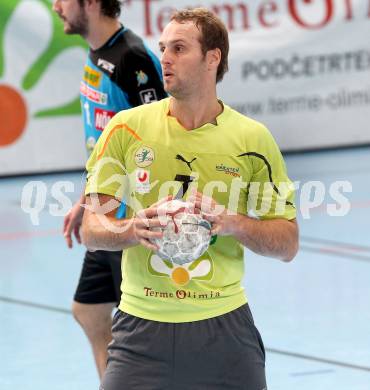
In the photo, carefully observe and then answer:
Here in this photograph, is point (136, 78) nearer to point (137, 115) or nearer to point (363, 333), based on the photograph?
point (137, 115)

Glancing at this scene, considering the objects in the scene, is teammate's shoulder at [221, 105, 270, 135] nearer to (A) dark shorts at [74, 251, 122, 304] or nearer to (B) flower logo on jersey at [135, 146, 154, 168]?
(B) flower logo on jersey at [135, 146, 154, 168]

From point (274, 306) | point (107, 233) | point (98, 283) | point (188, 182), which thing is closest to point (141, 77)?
point (98, 283)

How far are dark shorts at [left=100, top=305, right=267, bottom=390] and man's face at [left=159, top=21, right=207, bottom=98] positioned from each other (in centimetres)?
81

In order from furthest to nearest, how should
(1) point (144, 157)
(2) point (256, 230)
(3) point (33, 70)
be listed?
(3) point (33, 70) < (1) point (144, 157) < (2) point (256, 230)

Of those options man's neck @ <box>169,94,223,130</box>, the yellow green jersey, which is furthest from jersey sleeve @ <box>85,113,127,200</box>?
man's neck @ <box>169,94,223,130</box>

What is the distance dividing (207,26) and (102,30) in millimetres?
1624

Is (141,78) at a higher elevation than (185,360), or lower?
higher

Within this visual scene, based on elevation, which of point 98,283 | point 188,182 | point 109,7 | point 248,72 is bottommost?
point 248,72

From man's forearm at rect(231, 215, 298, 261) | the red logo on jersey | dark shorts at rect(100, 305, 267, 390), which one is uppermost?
man's forearm at rect(231, 215, 298, 261)

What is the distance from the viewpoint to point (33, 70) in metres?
11.9

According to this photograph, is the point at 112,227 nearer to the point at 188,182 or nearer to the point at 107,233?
the point at 107,233

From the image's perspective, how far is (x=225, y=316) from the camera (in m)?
3.71

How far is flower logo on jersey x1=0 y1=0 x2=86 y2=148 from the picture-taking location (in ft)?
38.5

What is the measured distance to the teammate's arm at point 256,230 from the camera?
11.1ft
